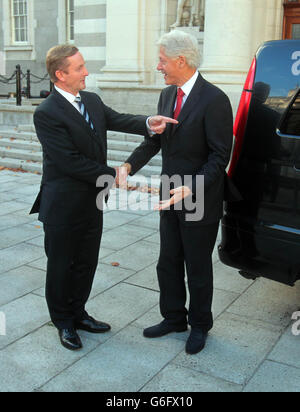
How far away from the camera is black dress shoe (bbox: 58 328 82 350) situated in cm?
340

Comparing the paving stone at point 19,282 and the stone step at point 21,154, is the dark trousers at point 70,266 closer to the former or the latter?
the paving stone at point 19,282

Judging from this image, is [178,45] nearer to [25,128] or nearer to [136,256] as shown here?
[136,256]

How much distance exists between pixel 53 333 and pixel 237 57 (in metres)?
7.88

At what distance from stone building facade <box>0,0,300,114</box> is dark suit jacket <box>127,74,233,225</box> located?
708 centimetres

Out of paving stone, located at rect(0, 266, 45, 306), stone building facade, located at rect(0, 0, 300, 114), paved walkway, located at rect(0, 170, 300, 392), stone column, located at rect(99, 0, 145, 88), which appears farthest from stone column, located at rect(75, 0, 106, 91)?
paving stone, located at rect(0, 266, 45, 306)

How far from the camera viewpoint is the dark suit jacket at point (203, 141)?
10.1 feet

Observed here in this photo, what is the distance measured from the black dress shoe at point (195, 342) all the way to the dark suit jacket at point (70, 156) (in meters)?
1.10

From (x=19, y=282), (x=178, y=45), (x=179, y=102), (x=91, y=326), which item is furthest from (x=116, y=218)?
(x=178, y=45)

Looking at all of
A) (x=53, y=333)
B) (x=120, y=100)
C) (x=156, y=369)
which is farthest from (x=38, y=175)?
(x=156, y=369)

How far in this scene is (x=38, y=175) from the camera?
31.8 feet

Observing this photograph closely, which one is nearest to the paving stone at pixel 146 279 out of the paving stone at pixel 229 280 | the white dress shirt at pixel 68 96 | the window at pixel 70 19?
the paving stone at pixel 229 280

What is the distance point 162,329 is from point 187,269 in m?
0.52

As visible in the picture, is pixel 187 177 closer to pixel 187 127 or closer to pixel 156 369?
pixel 187 127

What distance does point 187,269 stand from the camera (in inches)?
135
